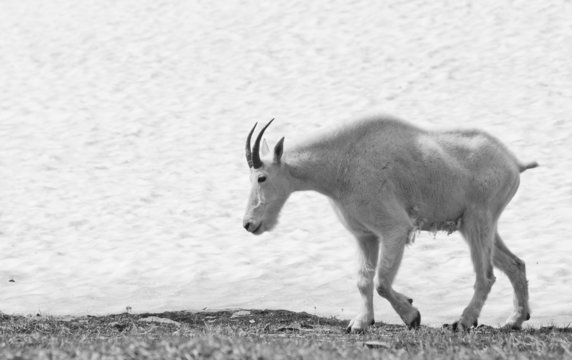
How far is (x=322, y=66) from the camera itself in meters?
26.0

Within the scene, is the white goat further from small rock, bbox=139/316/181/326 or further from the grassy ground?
small rock, bbox=139/316/181/326

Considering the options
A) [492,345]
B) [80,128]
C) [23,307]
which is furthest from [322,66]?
[492,345]

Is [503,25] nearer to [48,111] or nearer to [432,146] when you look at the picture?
[48,111]

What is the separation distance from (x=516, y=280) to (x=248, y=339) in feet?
12.0

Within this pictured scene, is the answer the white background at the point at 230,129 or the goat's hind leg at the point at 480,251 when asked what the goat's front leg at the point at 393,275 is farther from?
the white background at the point at 230,129

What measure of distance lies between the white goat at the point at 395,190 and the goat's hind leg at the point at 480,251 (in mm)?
11

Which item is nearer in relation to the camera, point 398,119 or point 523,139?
point 398,119

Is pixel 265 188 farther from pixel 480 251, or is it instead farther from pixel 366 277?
pixel 480 251

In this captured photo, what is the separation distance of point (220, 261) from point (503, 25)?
14.4 meters

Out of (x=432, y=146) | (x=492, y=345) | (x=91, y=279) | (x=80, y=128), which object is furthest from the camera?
(x=80, y=128)

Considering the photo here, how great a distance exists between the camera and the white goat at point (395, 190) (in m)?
10.2

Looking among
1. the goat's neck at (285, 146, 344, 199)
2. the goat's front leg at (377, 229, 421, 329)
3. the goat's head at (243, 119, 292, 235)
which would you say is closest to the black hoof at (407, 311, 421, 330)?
the goat's front leg at (377, 229, 421, 329)

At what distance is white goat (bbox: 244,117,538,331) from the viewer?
10.2m

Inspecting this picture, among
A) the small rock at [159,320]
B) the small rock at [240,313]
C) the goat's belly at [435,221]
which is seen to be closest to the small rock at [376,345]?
the goat's belly at [435,221]
